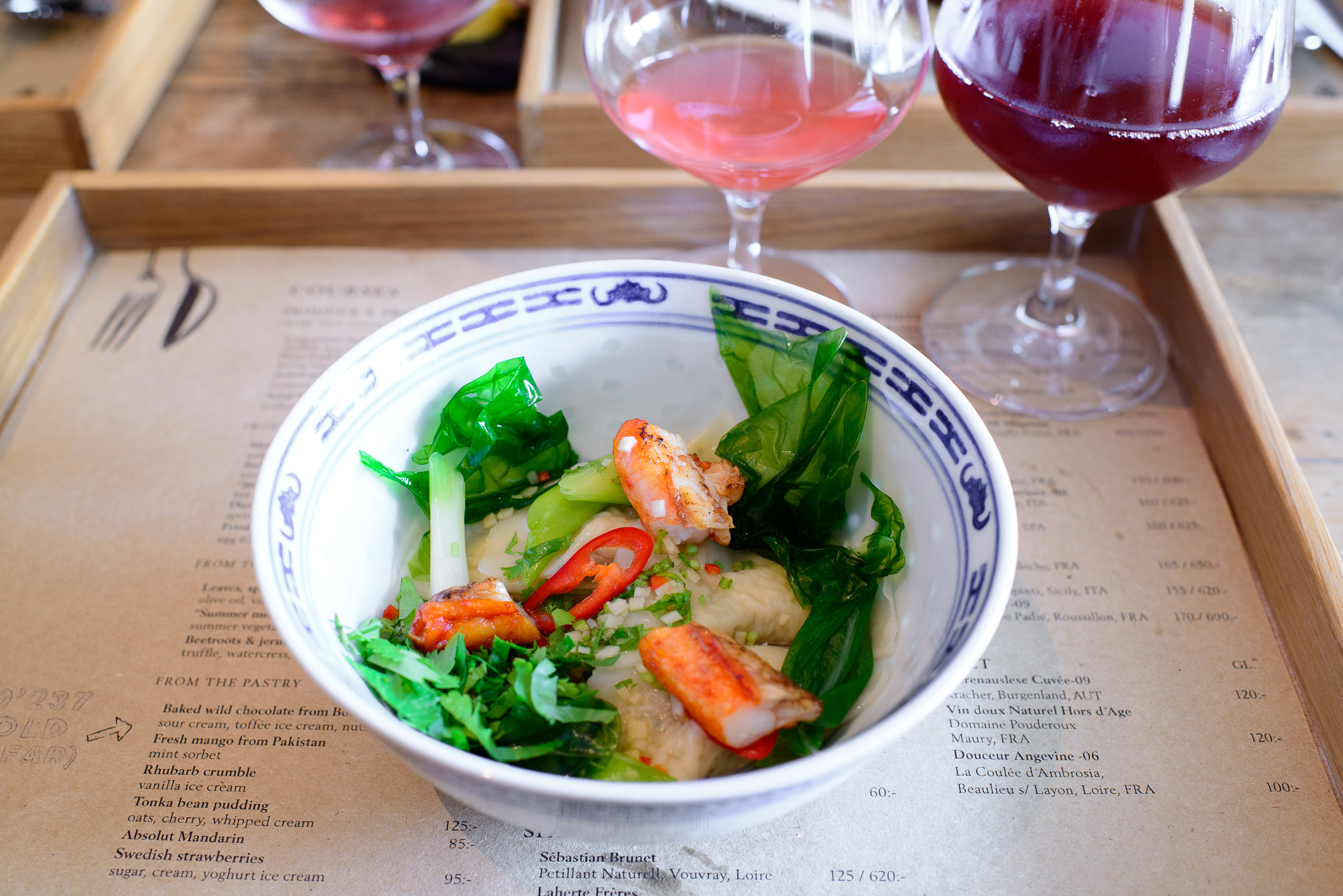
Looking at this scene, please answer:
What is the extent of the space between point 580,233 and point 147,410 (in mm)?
604

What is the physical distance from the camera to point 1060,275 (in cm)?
124

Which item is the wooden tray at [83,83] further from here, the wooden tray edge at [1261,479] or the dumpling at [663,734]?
the wooden tray edge at [1261,479]

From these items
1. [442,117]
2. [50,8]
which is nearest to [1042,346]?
[442,117]

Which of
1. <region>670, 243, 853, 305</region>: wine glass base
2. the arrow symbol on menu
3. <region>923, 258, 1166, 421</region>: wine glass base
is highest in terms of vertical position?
<region>670, 243, 853, 305</region>: wine glass base

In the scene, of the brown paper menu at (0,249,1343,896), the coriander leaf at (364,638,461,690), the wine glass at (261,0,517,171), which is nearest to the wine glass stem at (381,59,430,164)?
the wine glass at (261,0,517,171)

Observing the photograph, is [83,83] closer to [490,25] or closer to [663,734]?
[490,25]

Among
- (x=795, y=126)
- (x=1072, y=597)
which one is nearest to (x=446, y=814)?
(x=1072, y=597)

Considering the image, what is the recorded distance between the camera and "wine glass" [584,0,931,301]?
1121 mm

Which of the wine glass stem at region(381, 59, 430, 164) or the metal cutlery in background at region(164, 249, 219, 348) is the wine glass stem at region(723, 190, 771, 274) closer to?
the wine glass stem at region(381, 59, 430, 164)

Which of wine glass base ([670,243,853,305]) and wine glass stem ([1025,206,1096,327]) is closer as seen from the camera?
wine glass stem ([1025,206,1096,327])

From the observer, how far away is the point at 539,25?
1585 mm

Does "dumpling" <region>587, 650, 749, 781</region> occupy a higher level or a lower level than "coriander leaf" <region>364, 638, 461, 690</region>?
lower

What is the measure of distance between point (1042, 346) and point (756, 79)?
498 millimetres

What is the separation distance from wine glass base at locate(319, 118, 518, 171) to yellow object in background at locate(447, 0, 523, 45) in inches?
7.6
